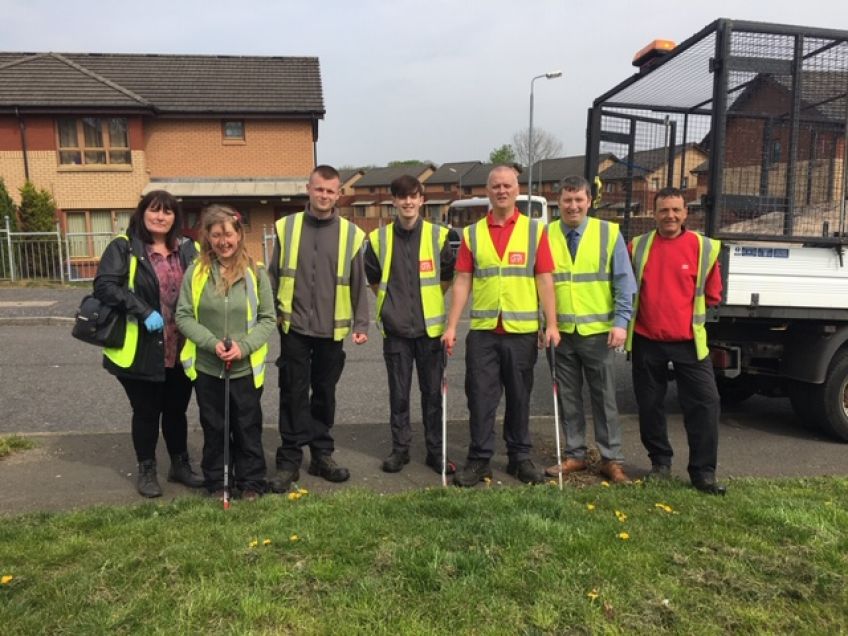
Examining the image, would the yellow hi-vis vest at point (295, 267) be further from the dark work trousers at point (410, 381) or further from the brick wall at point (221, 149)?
the brick wall at point (221, 149)

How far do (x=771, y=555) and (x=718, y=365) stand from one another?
7.43 ft

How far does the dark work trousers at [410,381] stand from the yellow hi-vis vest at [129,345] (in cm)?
168

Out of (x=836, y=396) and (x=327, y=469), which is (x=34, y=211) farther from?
(x=836, y=396)

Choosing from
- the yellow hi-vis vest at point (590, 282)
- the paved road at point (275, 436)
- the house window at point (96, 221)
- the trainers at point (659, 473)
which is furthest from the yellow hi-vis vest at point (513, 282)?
the house window at point (96, 221)

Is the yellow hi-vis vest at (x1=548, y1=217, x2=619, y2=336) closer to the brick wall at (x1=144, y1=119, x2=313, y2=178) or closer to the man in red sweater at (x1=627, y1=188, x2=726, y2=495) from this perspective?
the man in red sweater at (x1=627, y1=188, x2=726, y2=495)

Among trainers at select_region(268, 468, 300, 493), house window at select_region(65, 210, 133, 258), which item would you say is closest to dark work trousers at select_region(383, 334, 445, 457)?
trainers at select_region(268, 468, 300, 493)

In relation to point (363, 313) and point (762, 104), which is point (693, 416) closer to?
point (363, 313)

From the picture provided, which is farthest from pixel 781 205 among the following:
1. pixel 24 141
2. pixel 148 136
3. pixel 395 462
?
pixel 24 141

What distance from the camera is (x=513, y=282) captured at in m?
4.41

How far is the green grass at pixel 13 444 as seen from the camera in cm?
500

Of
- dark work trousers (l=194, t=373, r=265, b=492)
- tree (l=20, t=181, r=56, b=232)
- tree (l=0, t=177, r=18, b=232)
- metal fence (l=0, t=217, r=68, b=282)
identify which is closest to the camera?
dark work trousers (l=194, t=373, r=265, b=492)

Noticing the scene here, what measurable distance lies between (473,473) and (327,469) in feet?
3.37

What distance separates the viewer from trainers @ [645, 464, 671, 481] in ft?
14.6

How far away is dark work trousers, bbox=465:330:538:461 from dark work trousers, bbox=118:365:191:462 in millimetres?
1968
